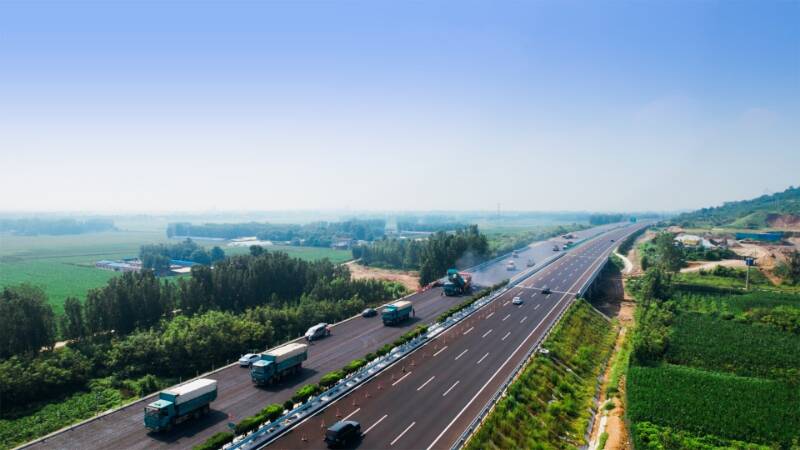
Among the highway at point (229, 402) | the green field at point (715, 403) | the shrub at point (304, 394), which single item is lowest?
the green field at point (715, 403)

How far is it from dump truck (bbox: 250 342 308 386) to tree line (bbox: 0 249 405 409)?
13002mm

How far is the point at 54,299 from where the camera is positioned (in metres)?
97.1

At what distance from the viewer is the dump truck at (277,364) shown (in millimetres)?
38625

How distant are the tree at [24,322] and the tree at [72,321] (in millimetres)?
2474

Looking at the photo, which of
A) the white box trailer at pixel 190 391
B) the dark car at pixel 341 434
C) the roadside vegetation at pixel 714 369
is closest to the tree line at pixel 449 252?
the roadside vegetation at pixel 714 369

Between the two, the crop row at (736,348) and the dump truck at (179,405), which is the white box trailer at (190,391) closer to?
the dump truck at (179,405)

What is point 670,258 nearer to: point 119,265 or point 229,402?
point 229,402

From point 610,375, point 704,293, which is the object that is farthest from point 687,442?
point 704,293

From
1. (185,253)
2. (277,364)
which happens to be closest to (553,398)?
(277,364)

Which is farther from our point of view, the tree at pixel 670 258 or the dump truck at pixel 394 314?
the tree at pixel 670 258

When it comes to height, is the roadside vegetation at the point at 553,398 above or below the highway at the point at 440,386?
below

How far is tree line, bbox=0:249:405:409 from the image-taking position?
154 ft

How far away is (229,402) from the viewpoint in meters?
35.9

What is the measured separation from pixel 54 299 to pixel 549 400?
11133 cm
